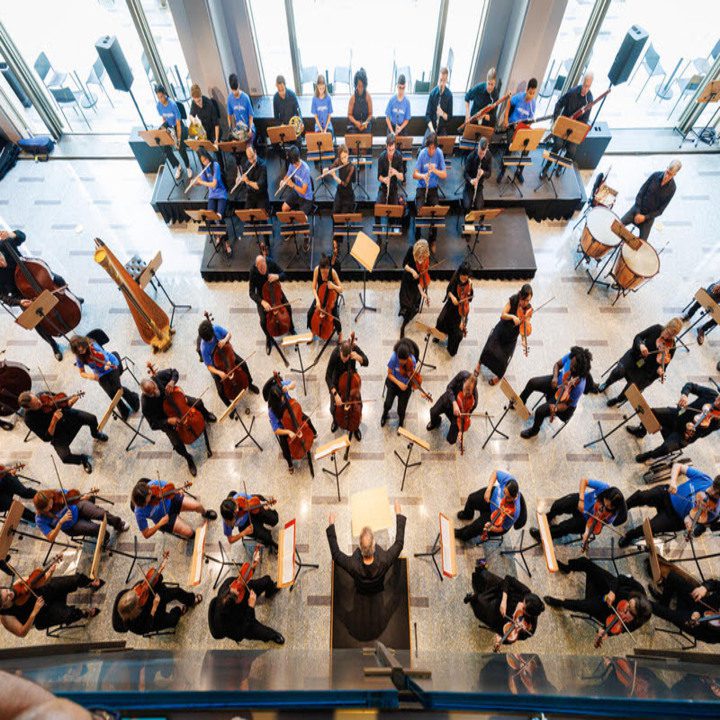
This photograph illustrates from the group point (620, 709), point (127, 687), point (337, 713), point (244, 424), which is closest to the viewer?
point (620, 709)

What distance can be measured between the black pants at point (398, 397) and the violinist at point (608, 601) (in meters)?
2.39

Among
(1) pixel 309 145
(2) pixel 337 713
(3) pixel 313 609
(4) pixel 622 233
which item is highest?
(1) pixel 309 145

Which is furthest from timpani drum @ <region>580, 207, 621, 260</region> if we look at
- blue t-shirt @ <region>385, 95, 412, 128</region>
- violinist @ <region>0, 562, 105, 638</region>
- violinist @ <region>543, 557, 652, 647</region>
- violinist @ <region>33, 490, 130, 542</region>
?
violinist @ <region>0, 562, 105, 638</region>

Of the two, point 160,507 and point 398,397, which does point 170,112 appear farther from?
point 160,507

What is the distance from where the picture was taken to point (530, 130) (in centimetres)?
707

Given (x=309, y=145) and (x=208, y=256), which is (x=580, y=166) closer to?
(x=309, y=145)

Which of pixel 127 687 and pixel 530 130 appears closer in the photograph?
pixel 127 687

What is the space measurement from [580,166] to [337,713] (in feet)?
32.1

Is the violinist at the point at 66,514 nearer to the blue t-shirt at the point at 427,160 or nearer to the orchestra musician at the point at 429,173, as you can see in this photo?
the orchestra musician at the point at 429,173

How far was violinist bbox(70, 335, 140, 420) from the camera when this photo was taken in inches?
207

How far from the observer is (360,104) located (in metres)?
8.20

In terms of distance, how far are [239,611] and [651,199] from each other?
7854mm

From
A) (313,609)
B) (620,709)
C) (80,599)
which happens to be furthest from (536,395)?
(80,599)

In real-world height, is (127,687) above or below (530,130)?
below
